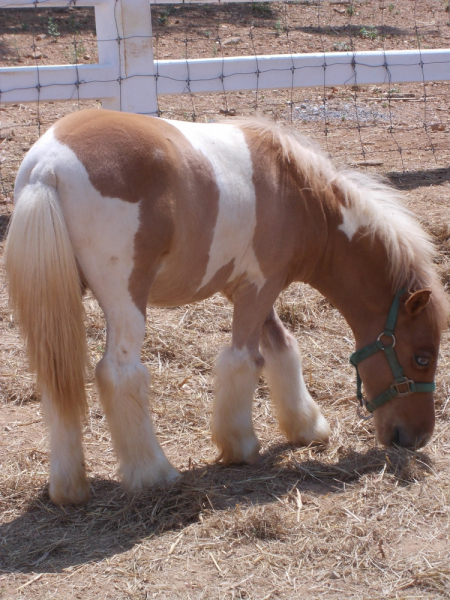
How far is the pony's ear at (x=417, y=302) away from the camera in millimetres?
2877

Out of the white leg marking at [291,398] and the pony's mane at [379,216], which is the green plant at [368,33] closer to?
the pony's mane at [379,216]

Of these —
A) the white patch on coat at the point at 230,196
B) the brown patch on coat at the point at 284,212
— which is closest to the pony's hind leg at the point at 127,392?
the white patch on coat at the point at 230,196

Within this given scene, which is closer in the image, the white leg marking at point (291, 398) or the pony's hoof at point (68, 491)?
the pony's hoof at point (68, 491)

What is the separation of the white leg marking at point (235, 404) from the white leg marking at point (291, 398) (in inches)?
11.3

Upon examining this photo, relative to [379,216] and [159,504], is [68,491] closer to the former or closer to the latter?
[159,504]

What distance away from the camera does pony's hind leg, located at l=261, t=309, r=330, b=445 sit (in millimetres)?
3299

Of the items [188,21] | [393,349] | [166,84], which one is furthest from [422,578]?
[188,21]

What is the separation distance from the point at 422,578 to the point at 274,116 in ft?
21.0

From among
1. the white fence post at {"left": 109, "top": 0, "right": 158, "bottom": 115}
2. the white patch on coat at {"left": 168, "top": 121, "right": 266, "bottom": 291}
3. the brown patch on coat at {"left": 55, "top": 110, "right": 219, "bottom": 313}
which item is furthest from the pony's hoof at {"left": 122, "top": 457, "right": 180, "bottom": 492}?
the white fence post at {"left": 109, "top": 0, "right": 158, "bottom": 115}

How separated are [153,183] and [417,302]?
4.27 ft

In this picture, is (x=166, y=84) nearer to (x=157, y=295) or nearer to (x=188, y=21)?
(x=157, y=295)

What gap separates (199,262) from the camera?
2783 millimetres

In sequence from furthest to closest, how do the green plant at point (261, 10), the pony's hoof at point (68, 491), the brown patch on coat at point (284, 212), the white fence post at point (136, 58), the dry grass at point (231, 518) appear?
1. the green plant at point (261, 10)
2. the white fence post at point (136, 58)
3. the brown patch on coat at point (284, 212)
4. the pony's hoof at point (68, 491)
5. the dry grass at point (231, 518)

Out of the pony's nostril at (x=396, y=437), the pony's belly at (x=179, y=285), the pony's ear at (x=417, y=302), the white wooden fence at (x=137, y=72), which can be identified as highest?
the white wooden fence at (x=137, y=72)
